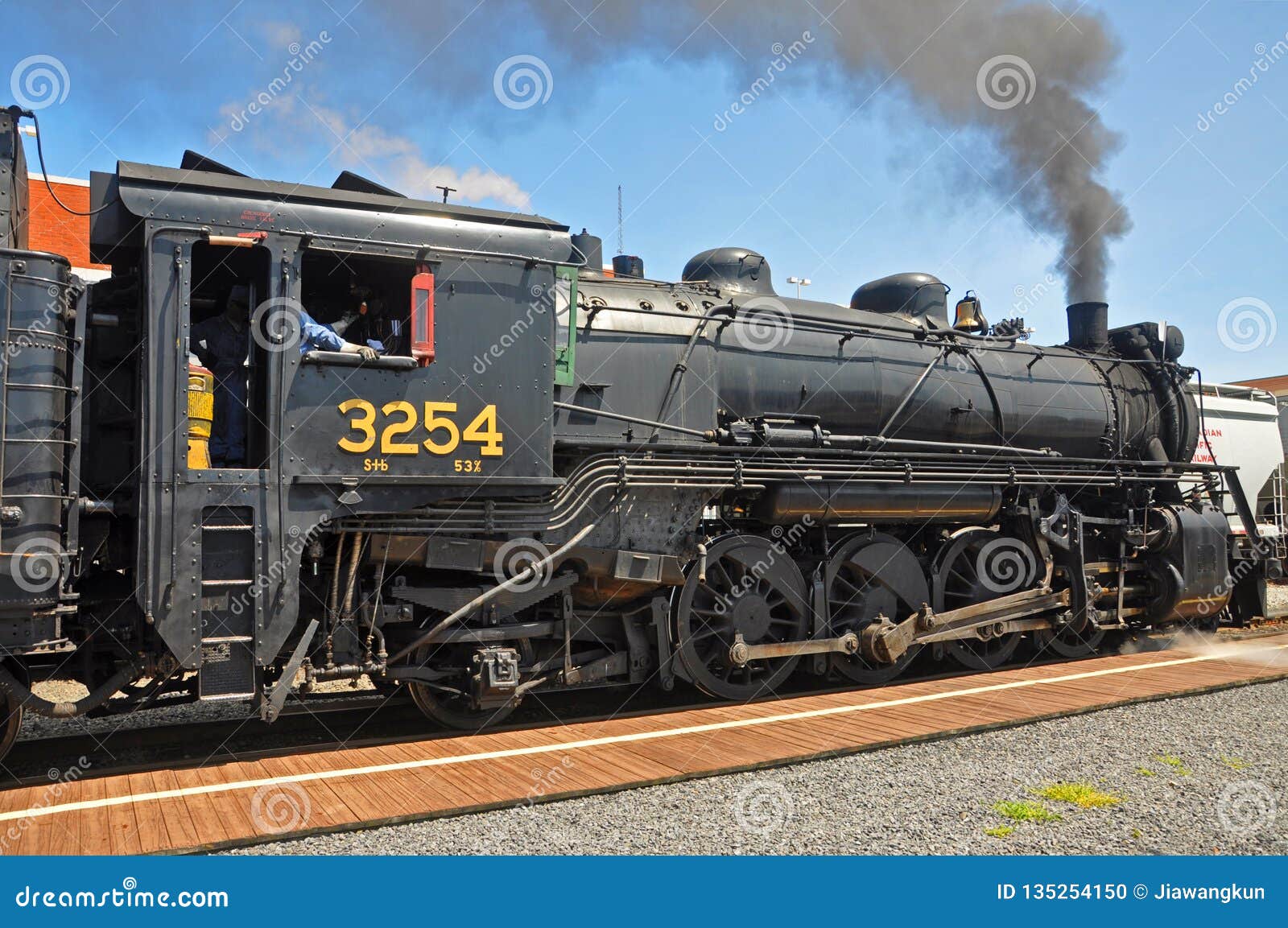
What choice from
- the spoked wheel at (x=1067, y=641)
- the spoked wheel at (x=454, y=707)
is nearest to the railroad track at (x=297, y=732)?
the spoked wheel at (x=454, y=707)

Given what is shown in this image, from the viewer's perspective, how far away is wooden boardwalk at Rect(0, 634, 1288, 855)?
4.65 meters

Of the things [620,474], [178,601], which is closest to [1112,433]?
[620,474]

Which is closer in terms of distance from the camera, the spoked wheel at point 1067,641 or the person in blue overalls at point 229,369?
the person in blue overalls at point 229,369

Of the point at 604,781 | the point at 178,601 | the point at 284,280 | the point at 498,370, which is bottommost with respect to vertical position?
the point at 604,781

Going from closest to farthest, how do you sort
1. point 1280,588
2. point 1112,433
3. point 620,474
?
point 620,474 → point 1112,433 → point 1280,588

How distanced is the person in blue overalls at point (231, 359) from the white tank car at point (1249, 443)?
14.7 meters

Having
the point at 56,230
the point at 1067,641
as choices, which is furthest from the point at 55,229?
the point at 1067,641

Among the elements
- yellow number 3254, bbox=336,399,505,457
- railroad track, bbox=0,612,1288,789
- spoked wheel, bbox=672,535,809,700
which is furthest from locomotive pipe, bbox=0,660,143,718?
spoked wheel, bbox=672,535,809,700

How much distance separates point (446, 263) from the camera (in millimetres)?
6215

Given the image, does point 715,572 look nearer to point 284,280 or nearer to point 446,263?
point 446,263

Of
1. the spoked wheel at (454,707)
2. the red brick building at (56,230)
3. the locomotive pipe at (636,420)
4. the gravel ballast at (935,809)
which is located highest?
the red brick building at (56,230)

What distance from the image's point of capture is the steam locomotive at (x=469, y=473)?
17.8ft

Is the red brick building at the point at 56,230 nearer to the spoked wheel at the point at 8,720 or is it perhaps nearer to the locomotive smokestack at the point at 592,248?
the locomotive smokestack at the point at 592,248

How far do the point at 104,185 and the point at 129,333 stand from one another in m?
0.95
